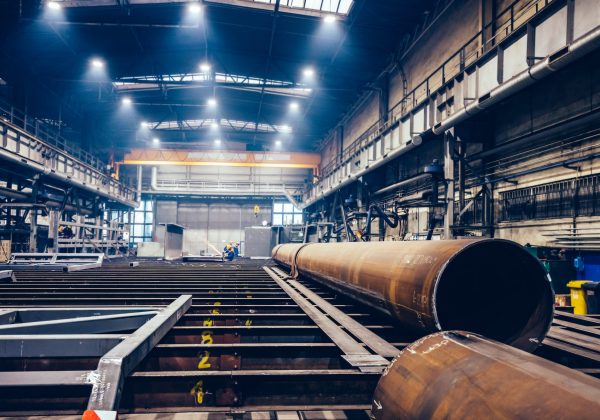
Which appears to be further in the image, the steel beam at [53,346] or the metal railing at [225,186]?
the metal railing at [225,186]

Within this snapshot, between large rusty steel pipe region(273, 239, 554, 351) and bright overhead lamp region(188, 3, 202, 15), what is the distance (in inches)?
547

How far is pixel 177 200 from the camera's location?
104 ft

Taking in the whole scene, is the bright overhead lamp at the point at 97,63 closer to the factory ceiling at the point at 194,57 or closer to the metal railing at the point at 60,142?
the factory ceiling at the point at 194,57

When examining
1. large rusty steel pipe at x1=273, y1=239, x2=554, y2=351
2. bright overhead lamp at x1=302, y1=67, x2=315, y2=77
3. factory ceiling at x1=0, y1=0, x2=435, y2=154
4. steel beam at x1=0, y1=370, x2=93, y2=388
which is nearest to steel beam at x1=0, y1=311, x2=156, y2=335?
steel beam at x1=0, y1=370, x2=93, y2=388

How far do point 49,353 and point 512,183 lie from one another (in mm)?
8963

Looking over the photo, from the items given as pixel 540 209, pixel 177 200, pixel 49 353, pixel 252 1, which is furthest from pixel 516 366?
pixel 177 200

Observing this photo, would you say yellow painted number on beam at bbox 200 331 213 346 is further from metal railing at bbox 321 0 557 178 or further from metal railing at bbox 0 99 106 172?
metal railing at bbox 0 99 106 172

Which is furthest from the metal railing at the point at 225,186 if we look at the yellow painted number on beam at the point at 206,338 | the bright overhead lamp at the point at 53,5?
the yellow painted number on beam at the point at 206,338

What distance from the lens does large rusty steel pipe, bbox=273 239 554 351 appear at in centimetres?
246

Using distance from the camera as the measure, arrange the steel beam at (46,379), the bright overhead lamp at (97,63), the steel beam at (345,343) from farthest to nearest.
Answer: the bright overhead lamp at (97,63) < the steel beam at (345,343) < the steel beam at (46,379)

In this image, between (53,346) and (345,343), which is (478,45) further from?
(53,346)

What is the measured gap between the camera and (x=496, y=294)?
2.83 meters

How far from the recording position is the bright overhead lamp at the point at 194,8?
45.6 ft

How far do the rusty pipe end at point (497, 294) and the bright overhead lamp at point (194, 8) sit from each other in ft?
47.5
